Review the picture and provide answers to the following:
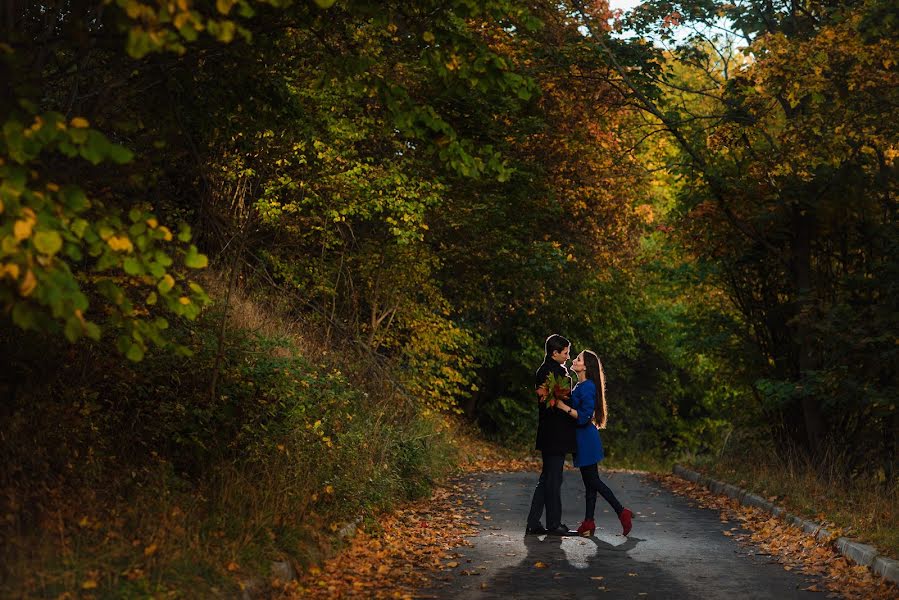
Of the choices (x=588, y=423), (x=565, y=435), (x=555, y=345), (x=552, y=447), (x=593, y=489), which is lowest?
(x=593, y=489)

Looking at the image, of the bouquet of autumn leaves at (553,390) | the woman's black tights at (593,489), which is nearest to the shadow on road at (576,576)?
the woman's black tights at (593,489)

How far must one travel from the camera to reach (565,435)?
1230 centimetres

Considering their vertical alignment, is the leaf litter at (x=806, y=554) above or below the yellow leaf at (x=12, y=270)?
below

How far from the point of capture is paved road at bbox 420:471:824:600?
8.89 meters

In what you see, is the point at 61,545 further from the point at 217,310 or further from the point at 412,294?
the point at 412,294

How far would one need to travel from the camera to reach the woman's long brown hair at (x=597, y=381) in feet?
40.9

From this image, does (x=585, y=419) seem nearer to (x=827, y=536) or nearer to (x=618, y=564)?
(x=618, y=564)

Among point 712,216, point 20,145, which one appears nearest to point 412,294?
point 712,216

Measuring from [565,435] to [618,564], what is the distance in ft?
7.39

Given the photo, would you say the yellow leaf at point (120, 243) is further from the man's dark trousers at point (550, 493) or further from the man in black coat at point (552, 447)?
the man's dark trousers at point (550, 493)

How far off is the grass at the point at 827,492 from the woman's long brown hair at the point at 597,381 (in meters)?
2.72

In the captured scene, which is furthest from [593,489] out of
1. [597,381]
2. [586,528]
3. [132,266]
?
[132,266]

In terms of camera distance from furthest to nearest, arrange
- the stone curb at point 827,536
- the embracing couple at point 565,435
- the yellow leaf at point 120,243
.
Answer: the embracing couple at point 565,435 < the stone curb at point 827,536 < the yellow leaf at point 120,243

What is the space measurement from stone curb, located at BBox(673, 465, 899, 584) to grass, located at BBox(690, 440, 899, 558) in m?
0.13
